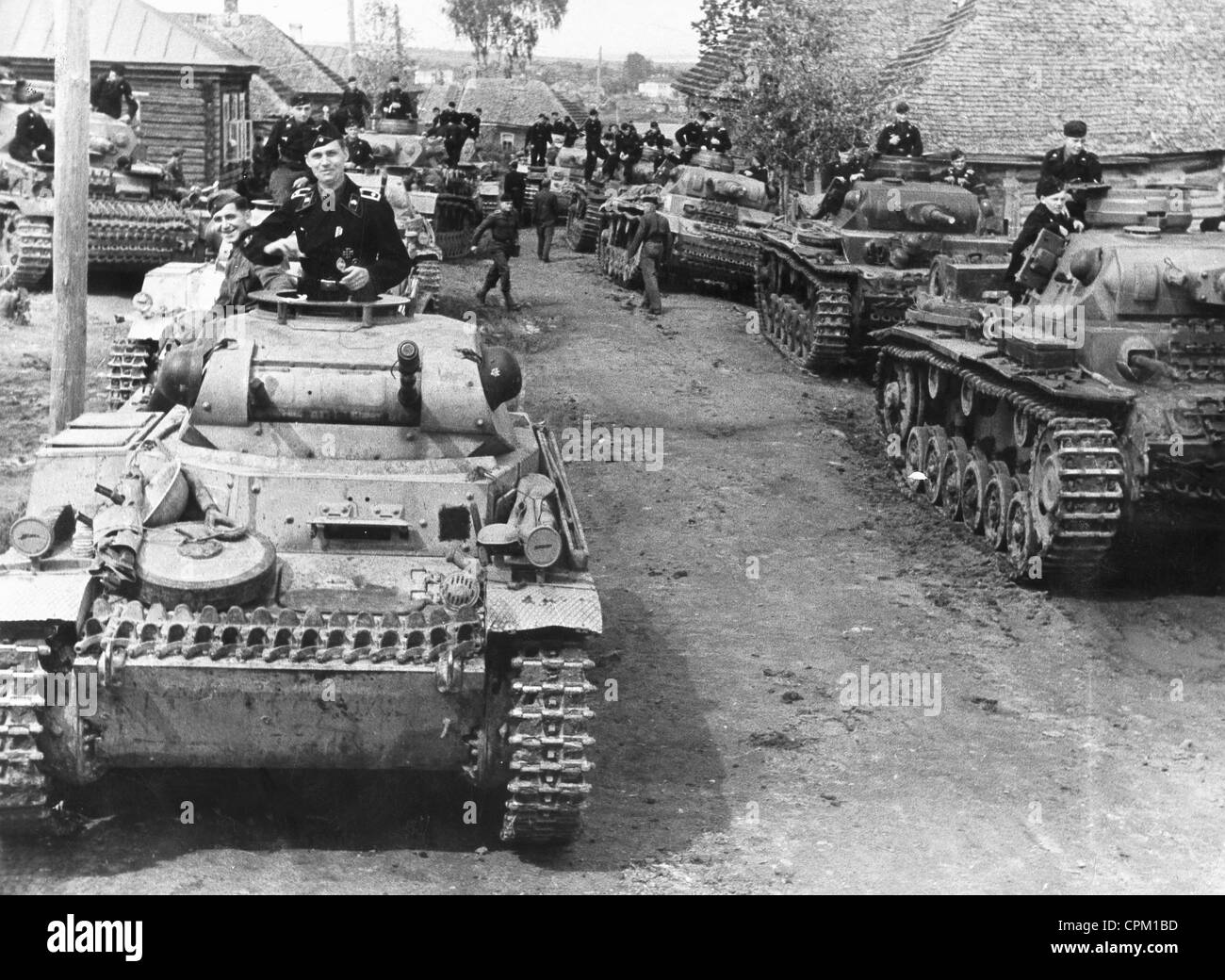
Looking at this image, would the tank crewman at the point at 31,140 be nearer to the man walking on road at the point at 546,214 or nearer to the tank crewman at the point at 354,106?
the tank crewman at the point at 354,106

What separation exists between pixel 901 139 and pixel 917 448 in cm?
866

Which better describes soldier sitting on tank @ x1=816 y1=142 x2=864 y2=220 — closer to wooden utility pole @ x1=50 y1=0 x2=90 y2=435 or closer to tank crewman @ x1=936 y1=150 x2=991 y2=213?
tank crewman @ x1=936 y1=150 x2=991 y2=213

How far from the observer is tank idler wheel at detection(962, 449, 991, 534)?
14.0m

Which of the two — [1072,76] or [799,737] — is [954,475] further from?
[1072,76]

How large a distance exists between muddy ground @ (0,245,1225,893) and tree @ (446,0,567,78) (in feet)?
113

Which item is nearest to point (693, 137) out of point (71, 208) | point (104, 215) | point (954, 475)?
point (104, 215)

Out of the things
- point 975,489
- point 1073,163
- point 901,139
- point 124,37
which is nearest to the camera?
point 975,489

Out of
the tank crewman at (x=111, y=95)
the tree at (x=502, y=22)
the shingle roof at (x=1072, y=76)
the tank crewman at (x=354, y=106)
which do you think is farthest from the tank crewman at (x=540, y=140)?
the tank crewman at (x=111, y=95)

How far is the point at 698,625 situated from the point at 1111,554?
373 cm

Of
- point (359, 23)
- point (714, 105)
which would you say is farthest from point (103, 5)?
point (359, 23)

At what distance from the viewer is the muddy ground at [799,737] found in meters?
7.78

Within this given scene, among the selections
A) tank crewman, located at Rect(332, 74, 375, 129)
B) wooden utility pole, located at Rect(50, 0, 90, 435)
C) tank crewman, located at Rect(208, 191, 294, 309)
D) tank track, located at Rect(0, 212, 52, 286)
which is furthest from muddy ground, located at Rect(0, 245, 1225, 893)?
tank crewman, located at Rect(332, 74, 375, 129)

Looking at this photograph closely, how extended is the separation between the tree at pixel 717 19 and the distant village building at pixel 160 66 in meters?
10.1

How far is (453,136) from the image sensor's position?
34.2 metres
